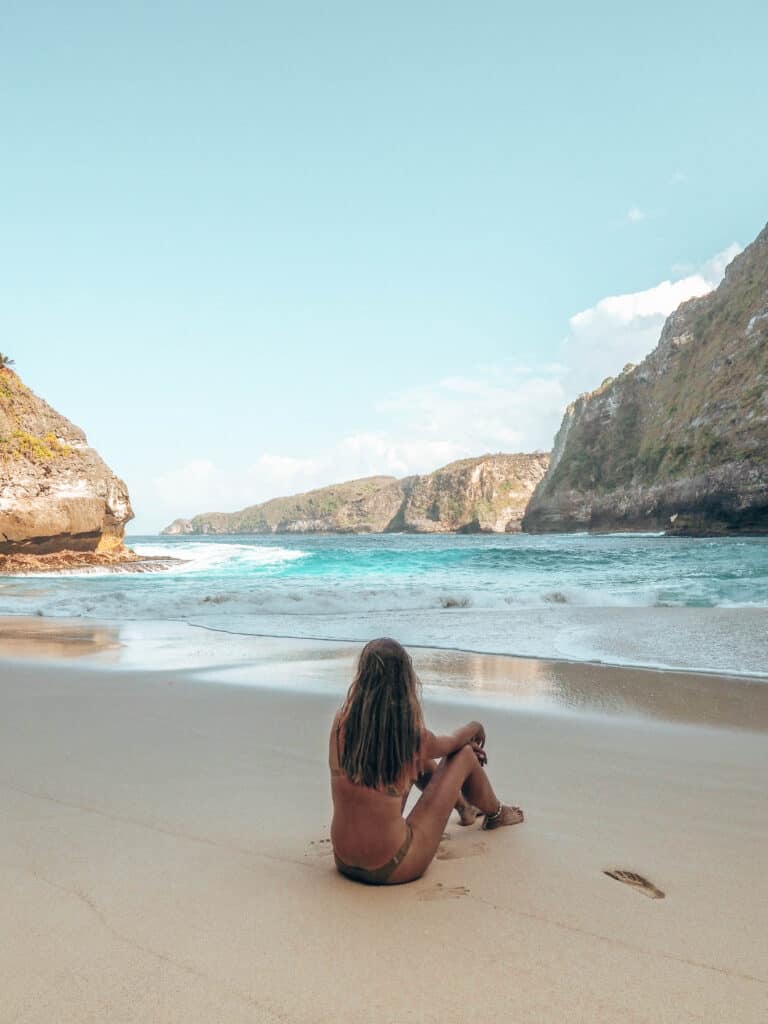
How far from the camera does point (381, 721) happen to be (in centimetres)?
260

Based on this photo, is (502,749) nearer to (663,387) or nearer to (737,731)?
(737,731)

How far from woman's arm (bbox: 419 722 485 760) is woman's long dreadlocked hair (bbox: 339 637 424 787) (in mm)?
71

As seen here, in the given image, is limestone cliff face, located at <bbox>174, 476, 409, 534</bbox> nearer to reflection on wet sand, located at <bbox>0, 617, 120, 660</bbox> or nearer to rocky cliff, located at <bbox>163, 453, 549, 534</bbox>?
rocky cliff, located at <bbox>163, 453, 549, 534</bbox>

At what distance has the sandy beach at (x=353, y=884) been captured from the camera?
1787 mm

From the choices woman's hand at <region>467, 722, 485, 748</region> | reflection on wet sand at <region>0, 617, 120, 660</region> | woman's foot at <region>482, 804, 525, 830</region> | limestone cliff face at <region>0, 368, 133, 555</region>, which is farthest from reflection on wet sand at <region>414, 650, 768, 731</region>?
limestone cliff face at <region>0, 368, 133, 555</region>

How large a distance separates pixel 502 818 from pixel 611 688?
3.41 meters

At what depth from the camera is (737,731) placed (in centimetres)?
465

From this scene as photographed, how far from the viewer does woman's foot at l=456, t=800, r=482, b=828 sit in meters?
3.01

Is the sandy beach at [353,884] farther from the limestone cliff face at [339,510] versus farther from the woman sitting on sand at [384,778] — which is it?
→ the limestone cliff face at [339,510]

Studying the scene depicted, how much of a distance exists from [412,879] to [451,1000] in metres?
0.75

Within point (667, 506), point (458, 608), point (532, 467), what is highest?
point (532, 467)

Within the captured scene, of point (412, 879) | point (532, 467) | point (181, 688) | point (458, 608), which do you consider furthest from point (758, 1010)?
point (532, 467)

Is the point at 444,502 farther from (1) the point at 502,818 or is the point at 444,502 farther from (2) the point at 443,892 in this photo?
(2) the point at 443,892

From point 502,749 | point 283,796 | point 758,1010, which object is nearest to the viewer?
point 758,1010
